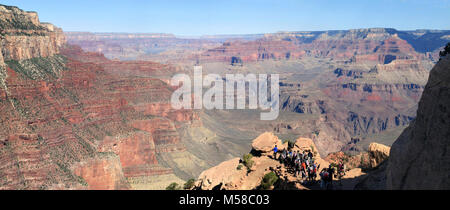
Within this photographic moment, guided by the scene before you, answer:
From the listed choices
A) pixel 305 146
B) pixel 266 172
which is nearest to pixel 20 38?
pixel 305 146

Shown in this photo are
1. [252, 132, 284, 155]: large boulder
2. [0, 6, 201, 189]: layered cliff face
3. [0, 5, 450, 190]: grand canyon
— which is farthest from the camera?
[0, 6, 201, 189]: layered cliff face

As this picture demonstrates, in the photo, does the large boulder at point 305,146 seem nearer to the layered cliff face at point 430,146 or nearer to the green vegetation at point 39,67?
the layered cliff face at point 430,146

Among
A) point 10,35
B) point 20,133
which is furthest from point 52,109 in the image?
point 10,35

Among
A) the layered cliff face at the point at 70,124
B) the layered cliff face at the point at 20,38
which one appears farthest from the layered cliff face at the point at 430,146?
the layered cliff face at the point at 20,38

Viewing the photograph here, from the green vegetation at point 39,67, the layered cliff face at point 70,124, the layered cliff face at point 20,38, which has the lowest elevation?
the layered cliff face at point 70,124

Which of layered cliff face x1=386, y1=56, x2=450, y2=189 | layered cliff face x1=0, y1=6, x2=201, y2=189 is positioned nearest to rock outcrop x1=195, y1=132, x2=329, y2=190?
layered cliff face x1=386, y1=56, x2=450, y2=189

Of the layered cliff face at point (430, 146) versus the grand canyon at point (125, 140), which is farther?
the grand canyon at point (125, 140)

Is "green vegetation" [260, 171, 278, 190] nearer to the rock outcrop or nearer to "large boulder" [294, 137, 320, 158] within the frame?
the rock outcrop
